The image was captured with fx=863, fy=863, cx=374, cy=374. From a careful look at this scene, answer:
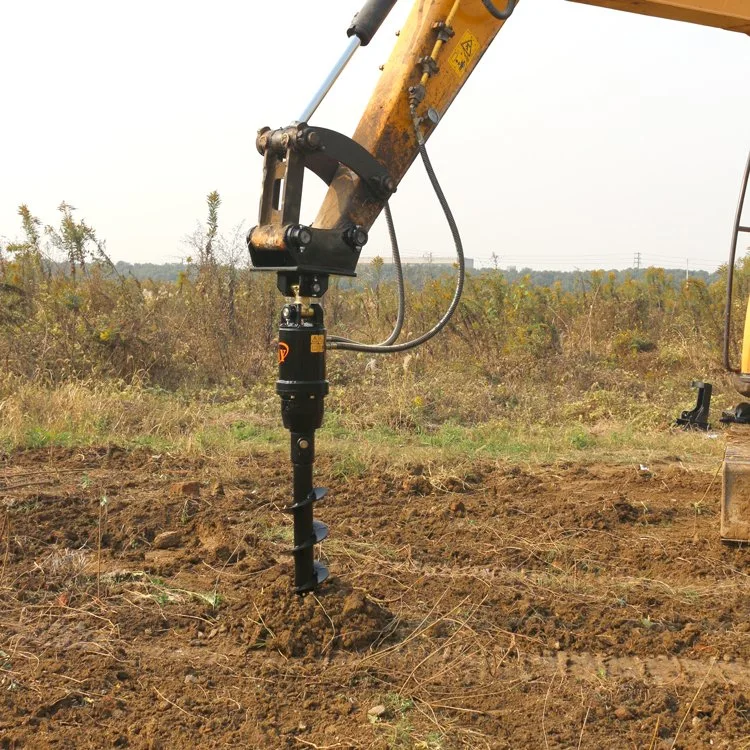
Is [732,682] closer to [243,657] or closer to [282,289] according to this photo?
[243,657]

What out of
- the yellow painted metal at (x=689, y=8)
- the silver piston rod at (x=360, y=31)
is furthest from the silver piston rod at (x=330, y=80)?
the yellow painted metal at (x=689, y=8)

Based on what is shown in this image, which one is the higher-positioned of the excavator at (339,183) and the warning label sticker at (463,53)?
the warning label sticker at (463,53)

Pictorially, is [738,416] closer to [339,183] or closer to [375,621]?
[375,621]

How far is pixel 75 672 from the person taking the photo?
10.3ft

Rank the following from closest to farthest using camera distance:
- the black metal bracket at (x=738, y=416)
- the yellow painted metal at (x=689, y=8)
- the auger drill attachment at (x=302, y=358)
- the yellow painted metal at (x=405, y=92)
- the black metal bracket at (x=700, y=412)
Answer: the auger drill attachment at (x=302, y=358) < the yellow painted metal at (x=405, y=92) < the yellow painted metal at (x=689, y=8) < the black metal bracket at (x=738, y=416) < the black metal bracket at (x=700, y=412)

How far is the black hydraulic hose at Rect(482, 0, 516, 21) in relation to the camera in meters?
3.65

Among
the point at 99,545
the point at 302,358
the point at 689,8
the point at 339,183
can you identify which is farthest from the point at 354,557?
the point at 689,8

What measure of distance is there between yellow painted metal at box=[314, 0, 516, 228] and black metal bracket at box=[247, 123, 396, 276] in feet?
0.22

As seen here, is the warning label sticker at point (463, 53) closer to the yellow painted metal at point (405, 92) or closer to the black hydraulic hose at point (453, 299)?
the yellow painted metal at point (405, 92)

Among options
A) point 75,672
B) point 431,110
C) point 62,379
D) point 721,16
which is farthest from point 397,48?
point 62,379

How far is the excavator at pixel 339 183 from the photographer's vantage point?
10.4ft

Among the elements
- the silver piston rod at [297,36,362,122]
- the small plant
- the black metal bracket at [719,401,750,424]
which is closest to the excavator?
the silver piston rod at [297,36,362,122]

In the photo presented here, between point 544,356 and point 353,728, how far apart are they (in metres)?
8.88

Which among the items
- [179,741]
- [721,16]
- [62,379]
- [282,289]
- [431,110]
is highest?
A: [721,16]
